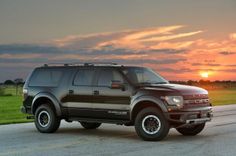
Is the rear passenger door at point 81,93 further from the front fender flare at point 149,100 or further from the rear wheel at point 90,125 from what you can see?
the rear wheel at point 90,125

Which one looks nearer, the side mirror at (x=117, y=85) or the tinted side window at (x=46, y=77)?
the side mirror at (x=117, y=85)

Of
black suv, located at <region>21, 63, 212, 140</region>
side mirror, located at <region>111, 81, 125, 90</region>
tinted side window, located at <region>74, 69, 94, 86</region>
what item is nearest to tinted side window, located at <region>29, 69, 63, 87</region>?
black suv, located at <region>21, 63, 212, 140</region>

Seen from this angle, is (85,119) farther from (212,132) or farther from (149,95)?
(212,132)

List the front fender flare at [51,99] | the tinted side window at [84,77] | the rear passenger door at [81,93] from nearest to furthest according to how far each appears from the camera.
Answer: the rear passenger door at [81,93]
the tinted side window at [84,77]
the front fender flare at [51,99]

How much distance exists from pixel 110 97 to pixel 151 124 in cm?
136

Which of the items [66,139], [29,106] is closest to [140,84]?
[66,139]

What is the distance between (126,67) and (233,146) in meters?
3.59

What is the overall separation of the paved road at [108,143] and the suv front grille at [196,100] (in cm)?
85

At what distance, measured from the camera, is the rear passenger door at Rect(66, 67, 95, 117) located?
13.8m

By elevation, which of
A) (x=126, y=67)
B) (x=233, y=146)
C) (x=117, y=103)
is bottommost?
(x=233, y=146)

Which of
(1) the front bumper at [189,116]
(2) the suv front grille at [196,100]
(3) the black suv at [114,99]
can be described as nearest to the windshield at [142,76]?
(3) the black suv at [114,99]

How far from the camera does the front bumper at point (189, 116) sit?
12.4m

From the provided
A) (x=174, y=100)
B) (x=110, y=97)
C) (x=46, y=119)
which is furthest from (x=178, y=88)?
(x=46, y=119)

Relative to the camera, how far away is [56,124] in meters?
14.4
